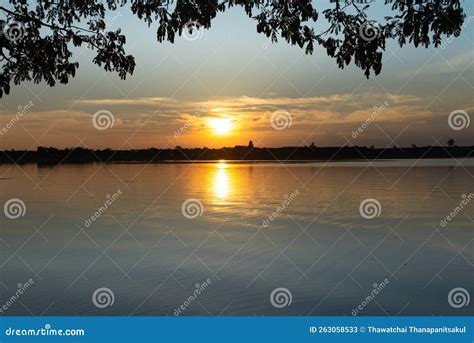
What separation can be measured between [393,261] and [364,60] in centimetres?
650

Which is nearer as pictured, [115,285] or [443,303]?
[443,303]

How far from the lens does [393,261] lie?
40.4 feet

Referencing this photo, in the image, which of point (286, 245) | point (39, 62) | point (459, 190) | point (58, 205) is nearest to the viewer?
point (39, 62)

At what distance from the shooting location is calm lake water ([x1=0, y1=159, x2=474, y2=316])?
369 inches

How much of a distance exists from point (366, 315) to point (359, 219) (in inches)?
386

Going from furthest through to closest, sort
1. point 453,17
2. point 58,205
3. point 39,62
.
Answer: point 58,205 < point 39,62 < point 453,17

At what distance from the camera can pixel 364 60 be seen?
6969 millimetres

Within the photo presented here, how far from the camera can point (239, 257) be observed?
12.8 meters

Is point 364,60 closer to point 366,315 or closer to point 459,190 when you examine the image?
point 366,315

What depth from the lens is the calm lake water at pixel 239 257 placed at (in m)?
9.38

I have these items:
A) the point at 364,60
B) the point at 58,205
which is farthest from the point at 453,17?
the point at 58,205
